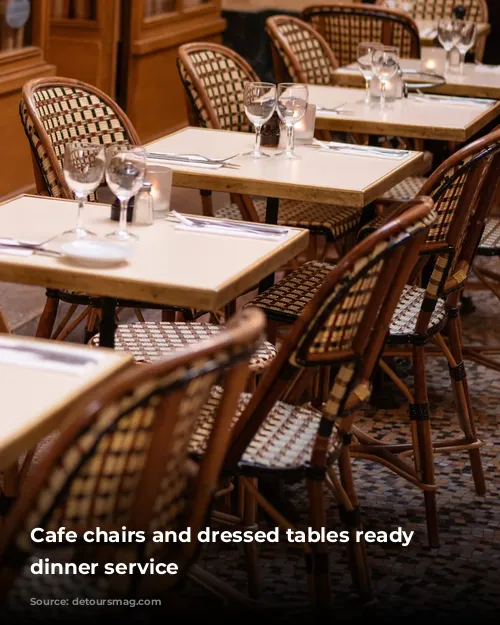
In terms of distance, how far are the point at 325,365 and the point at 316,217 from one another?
70.4 inches

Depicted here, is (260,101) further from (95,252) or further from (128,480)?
(128,480)

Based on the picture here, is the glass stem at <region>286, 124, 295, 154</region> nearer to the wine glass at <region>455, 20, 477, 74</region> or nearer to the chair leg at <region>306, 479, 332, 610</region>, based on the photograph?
the chair leg at <region>306, 479, 332, 610</region>

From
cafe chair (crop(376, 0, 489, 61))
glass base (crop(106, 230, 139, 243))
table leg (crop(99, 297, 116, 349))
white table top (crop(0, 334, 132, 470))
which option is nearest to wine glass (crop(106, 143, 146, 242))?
glass base (crop(106, 230, 139, 243))

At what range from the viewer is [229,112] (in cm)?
403

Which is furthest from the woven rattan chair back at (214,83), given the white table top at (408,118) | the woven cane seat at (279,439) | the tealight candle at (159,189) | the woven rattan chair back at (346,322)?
the woven rattan chair back at (346,322)

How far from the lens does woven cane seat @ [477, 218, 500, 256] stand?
3646 millimetres

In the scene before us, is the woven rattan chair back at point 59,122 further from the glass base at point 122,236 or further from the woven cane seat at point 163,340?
the glass base at point 122,236

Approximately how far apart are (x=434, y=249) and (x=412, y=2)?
459cm

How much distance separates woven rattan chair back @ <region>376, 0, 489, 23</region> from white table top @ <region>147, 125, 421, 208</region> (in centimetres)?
373

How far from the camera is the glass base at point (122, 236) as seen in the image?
2.40 metres

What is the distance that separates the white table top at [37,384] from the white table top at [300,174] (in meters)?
1.20

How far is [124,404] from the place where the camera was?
141 centimetres

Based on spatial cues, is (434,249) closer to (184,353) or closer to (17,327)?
(184,353)

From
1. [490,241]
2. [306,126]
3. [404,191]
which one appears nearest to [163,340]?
[306,126]
